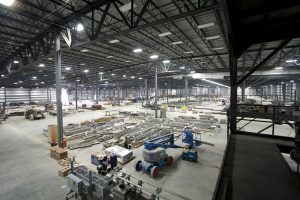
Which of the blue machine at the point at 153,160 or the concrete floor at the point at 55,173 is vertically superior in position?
the blue machine at the point at 153,160

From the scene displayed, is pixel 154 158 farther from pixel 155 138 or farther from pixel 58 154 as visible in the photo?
pixel 58 154

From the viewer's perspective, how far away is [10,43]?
1345 cm

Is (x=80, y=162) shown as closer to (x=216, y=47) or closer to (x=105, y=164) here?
(x=105, y=164)

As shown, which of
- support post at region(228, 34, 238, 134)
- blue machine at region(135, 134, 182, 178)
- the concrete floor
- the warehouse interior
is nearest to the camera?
the warehouse interior

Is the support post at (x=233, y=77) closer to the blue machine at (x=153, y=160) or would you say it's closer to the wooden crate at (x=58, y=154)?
the blue machine at (x=153, y=160)

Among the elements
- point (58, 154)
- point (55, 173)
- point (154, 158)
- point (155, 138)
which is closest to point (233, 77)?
point (154, 158)

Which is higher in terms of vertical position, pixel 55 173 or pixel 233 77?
pixel 233 77

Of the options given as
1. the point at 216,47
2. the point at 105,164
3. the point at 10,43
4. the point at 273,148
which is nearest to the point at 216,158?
the point at 273,148

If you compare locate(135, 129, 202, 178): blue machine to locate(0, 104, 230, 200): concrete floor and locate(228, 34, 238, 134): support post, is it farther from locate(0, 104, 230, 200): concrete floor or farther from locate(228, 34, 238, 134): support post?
locate(228, 34, 238, 134): support post

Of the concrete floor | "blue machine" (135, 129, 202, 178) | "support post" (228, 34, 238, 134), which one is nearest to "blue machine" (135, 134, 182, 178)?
"blue machine" (135, 129, 202, 178)

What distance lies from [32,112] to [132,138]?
19.4 metres

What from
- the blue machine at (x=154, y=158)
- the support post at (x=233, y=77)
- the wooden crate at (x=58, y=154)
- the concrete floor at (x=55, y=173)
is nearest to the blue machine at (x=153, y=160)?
the blue machine at (x=154, y=158)

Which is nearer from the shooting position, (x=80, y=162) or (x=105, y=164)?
(x=105, y=164)

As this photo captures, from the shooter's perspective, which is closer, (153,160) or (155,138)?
(153,160)
